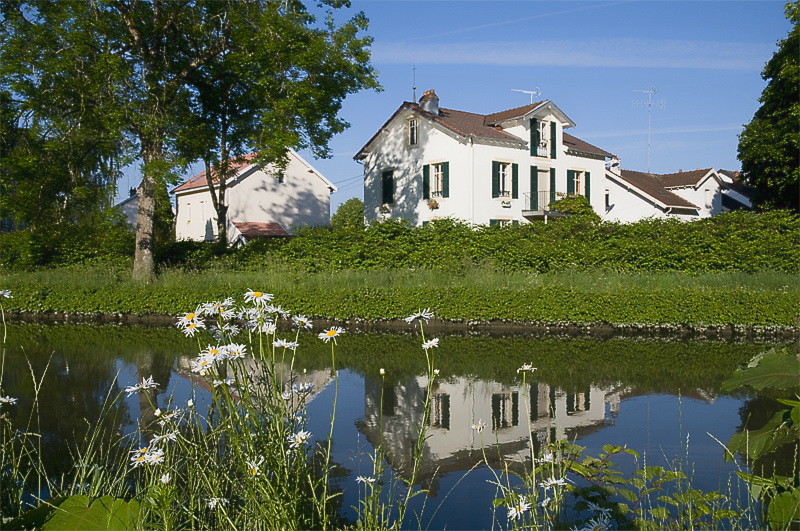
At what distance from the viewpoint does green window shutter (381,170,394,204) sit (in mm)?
31422

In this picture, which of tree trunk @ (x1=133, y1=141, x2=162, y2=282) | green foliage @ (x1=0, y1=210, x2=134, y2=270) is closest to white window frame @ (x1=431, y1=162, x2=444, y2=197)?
green foliage @ (x1=0, y1=210, x2=134, y2=270)

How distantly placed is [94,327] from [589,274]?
12.0 metres

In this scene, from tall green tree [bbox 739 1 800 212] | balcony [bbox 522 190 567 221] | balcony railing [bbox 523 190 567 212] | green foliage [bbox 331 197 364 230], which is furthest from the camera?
green foliage [bbox 331 197 364 230]

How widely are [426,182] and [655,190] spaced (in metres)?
15.8

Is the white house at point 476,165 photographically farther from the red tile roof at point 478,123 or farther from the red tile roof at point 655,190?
the red tile roof at point 655,190

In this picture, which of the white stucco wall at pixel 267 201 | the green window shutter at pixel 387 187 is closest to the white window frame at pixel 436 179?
the green window shutter at pixel 387 187

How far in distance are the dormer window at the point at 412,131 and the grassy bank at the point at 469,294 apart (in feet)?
45.2

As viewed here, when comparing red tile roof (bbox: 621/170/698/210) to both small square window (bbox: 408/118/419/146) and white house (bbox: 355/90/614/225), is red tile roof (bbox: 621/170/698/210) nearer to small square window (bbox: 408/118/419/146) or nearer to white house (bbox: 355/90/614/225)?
white house (bbox: 355/90/614/225)

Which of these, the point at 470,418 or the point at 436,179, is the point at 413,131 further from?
the point at 470,418

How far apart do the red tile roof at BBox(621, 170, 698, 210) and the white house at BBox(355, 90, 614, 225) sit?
16.0 ft

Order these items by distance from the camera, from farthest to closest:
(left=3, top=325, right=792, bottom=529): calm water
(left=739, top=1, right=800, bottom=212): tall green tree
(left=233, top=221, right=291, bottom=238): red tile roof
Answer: (left=233, top=221, right=291, bottom=238): red tile roof → (left=739, top=1, right=800, bottom=212): tall green tree → (left=3, top=325, right=792, bottom=529): calm water

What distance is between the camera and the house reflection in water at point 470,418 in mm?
5125

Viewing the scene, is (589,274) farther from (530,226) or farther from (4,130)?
(4,130)

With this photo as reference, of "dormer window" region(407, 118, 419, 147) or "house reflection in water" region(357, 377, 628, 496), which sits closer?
"house reflection in water" region(357, 377, 628, 496)
